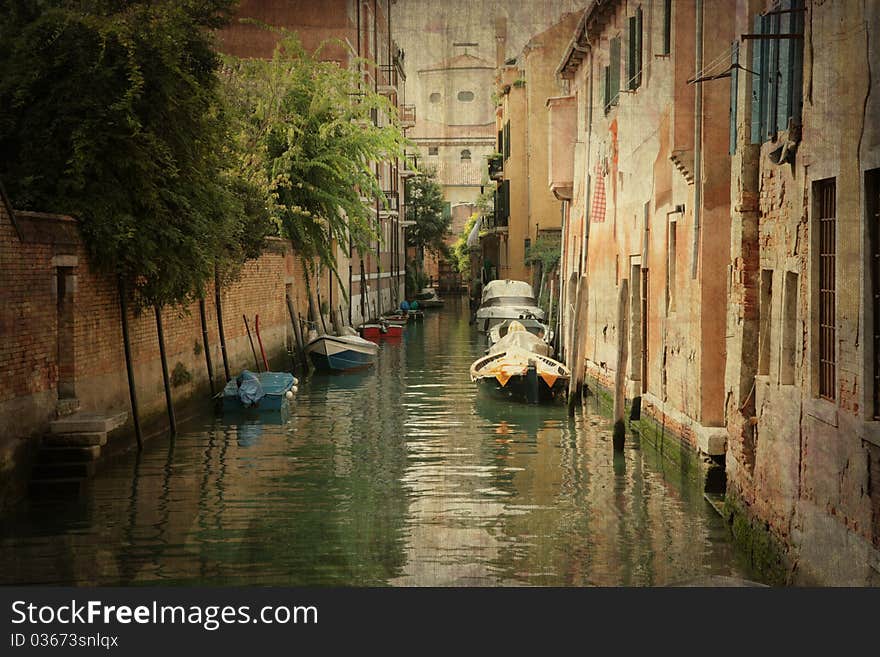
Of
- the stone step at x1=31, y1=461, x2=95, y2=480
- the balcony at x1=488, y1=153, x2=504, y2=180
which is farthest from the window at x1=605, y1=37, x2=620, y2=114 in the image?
the balcony at x1=488, y1=153, x2=504, y2=180

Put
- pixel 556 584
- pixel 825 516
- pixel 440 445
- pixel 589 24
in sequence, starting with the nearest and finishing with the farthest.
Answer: pixel 825 516
pixel 556 584
pixel 440 445
pixel 589 24

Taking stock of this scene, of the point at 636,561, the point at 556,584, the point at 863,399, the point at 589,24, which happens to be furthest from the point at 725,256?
the point at 589,24

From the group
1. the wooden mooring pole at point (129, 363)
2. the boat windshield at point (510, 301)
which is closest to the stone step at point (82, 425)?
the wooden mooring pole at point (129, 363)

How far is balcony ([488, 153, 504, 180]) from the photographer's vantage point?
122 ft

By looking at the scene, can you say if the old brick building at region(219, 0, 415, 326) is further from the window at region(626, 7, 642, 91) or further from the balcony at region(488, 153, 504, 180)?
the window at region(626, 7, 642, 91)

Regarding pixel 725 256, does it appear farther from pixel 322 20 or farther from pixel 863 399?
pixel 322 20

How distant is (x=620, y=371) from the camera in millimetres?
12055

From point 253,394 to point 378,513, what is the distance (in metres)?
5.78

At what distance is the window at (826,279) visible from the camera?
6340 mm

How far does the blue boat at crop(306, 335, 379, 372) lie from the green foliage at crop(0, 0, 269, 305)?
29.6 ft

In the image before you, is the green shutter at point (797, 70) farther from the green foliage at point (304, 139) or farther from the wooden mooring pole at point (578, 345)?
the green foliage at point (304, 139)

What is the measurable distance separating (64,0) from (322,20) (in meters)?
14.6

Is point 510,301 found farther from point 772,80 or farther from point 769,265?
point 772,80

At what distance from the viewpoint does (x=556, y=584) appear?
728 centimetres
